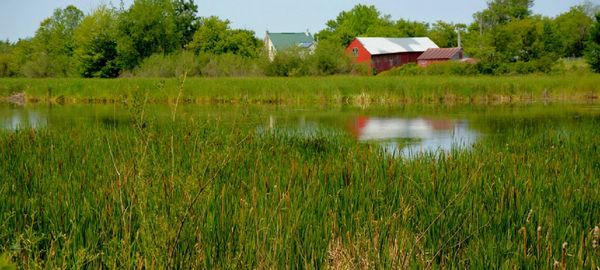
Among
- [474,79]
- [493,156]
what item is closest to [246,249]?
[493,156]

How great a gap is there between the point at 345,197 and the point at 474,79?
2471 centimetres

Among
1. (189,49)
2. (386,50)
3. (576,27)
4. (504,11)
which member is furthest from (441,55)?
(576,27)

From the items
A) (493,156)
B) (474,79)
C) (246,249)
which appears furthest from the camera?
(474,79)

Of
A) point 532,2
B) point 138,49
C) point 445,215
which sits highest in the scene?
point 532,2

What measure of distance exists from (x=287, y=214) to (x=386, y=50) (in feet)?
184

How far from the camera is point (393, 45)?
61.5m

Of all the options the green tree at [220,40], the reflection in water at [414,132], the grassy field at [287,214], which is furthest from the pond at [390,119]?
the green tree at [220,40]

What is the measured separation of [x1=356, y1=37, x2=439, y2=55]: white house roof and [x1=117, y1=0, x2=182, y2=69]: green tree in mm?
17269

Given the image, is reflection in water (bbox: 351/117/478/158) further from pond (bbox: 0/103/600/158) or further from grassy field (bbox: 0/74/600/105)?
grassy field (bbox: 0/74/600/105)

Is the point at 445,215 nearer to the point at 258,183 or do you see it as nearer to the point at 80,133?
the point at 258,183

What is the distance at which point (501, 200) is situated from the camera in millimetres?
4891

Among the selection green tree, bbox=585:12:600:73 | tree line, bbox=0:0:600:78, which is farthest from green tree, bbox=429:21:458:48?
green tree, bbox=585:12:600:73

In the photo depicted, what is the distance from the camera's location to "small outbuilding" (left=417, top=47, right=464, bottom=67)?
56969 millimetres

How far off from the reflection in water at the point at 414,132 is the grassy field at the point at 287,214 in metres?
4.74
